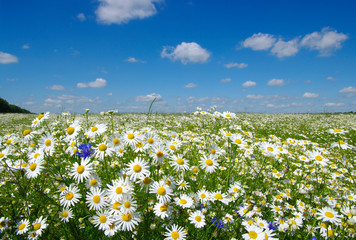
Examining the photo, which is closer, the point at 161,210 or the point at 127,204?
the point at 127,204

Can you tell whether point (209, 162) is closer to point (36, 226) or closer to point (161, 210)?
point (161, 210)

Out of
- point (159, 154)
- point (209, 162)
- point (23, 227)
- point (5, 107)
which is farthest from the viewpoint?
point (5, 107)

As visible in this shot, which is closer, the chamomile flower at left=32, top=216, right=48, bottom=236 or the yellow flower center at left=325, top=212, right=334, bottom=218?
the chamomile flower at left=32, top=216, right=48, bottom=236

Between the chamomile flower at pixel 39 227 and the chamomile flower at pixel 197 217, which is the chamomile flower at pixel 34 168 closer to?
the chamomile flower at pixel 39 227

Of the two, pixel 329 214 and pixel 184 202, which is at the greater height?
pixel 184 202

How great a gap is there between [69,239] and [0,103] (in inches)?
2423

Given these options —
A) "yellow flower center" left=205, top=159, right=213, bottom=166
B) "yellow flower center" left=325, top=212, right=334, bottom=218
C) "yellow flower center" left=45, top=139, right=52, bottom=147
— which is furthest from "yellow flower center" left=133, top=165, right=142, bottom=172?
"yellow flower center" left=325, top=212, right=334, bottom=218

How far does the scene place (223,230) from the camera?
87.0 inches

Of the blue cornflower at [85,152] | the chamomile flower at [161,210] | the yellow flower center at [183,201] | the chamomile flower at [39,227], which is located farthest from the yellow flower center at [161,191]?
the chamomile flower at [39,227]

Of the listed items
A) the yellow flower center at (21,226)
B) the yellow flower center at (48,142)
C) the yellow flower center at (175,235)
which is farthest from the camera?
the yellow flower center at (48,142)

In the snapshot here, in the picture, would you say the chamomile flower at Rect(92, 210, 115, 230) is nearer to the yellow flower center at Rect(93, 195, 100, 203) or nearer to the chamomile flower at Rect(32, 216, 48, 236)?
the yellow flower center at Rect(93, 195, 100, 203)

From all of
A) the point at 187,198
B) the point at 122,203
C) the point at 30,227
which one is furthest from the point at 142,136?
the point at 30,227

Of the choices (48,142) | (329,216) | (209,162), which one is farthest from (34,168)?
(329,216)

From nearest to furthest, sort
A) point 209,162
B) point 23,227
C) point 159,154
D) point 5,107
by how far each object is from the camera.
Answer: point 159,154
point 23,227
point 209,162
point 5,107
